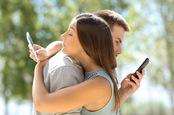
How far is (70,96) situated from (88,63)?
306 mm

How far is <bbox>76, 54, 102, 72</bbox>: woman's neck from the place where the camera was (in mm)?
1730

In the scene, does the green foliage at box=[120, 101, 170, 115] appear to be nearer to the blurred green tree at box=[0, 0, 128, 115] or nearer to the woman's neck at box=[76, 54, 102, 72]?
the blurred green tree at box=[0, 0, 128, 115]

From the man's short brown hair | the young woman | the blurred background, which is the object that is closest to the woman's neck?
the young woman

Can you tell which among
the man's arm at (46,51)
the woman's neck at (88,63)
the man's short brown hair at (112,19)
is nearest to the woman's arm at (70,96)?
the woman's neck at (88,63)

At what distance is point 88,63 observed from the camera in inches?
69.1

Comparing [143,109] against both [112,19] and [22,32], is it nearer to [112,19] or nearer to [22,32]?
[22,32]

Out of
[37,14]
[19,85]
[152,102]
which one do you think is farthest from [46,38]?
[152,102]

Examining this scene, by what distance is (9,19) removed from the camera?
571 inches

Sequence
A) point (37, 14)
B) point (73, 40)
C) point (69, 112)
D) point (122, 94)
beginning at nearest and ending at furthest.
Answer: point (69, 112) → point (73, 40) → point (122, 94) → point (37, 14)

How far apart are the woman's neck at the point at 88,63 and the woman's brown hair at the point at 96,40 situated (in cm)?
3

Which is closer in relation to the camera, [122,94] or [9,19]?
[122,94]

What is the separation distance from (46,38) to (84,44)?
42.5 ft

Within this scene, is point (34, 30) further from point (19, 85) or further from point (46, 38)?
point (19, 85)

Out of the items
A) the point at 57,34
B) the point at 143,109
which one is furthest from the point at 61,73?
the point at 143,109
